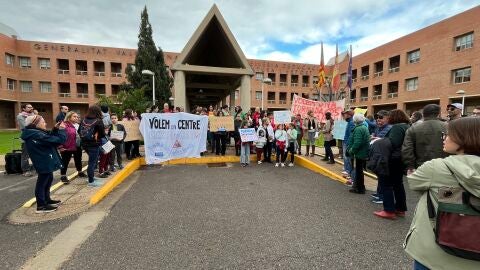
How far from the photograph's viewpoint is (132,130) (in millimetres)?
8594

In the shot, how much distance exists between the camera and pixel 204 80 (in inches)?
672

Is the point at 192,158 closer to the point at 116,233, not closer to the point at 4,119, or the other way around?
the point at 116,233

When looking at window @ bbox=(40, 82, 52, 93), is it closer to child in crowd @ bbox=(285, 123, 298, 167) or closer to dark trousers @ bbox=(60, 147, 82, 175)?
dark trousers @ bbox=(60, 147, 82, 175)

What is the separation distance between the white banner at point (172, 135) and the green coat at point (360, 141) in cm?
522

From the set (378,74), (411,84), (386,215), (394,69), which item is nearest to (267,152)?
(386,215)

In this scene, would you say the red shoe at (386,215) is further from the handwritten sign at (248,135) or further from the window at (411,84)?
the window at (411,84)

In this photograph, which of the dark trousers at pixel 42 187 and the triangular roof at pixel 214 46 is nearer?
the dark trousers at pixel 42 187

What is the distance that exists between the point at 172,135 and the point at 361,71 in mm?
42097

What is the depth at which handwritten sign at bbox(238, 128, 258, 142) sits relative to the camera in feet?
29.2

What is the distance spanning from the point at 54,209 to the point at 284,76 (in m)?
Result: 47.9

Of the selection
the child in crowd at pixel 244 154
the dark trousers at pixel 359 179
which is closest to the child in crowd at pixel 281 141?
the child in crowd at pixel 244 154

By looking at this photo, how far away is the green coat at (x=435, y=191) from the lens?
1.54 m

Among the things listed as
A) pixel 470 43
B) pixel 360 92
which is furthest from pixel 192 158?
pixel 360 92

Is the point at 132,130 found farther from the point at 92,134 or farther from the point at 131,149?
the point at 92,134
